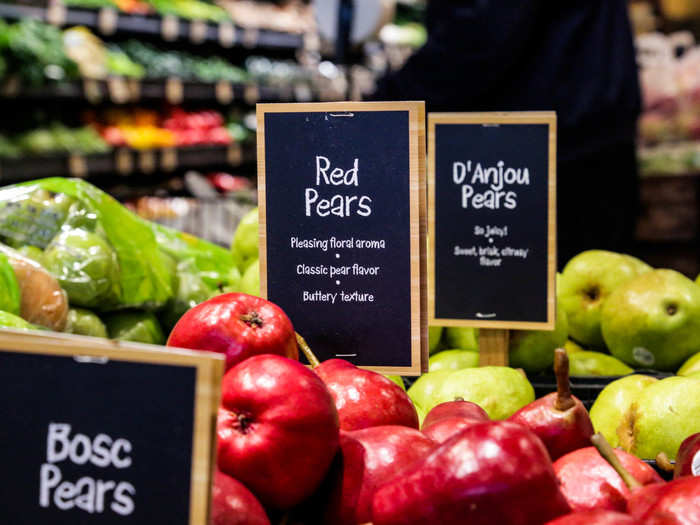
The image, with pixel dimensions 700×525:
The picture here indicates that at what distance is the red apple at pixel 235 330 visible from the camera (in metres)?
0.98

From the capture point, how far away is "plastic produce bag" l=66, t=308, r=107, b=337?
1649 millimetres

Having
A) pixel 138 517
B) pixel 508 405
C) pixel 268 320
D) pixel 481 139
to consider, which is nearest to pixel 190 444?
pixel 138 517

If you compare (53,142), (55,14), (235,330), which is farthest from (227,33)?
(235,330)

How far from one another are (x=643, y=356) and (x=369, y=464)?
116 centimetres

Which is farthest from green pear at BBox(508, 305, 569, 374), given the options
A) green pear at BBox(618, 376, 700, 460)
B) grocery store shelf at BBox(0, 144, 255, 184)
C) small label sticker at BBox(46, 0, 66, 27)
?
small label sticker at BBox(46, 0, 66, 27)

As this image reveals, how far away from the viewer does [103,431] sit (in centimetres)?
72

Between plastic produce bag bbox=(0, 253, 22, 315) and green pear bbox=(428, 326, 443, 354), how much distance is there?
85 cm

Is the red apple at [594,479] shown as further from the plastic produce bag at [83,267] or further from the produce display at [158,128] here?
the produce display at [158,128]

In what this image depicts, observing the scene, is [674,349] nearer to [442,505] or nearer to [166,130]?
[442,505]

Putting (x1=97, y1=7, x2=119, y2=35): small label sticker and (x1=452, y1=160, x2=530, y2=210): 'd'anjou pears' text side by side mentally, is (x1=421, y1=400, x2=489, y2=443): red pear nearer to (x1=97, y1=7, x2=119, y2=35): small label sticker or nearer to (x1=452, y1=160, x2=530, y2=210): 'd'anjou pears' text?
(x1=452, y1=160, x2=530, y2=210): 'd'anjou pears' text

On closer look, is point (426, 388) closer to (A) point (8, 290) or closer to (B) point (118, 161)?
(A) point (8, 290)

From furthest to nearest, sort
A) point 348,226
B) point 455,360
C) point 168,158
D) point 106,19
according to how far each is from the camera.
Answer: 1. point 168,158
2. point 106,19
3. point 455,360
4. point 348,226

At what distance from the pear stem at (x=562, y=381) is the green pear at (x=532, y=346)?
81 centimetres

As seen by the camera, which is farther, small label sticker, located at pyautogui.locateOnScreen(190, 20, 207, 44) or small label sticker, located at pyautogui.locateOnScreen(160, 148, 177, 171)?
small label sticker, located at pyautogui.locateOnScreen(190, 20, 207, 44)
